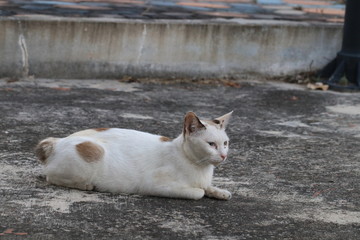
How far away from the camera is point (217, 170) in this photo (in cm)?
501

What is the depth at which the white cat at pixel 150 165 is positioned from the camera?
4250mm

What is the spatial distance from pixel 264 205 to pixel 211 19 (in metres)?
4.66

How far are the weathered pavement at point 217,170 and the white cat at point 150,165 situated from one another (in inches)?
2.7

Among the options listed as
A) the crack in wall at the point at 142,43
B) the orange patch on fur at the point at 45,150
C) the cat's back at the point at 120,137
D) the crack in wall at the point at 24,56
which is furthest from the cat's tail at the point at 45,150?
the crack in wall at the point at 142,43

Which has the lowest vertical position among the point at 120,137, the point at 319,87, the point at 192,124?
the point at 319,87

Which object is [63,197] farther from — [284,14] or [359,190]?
[284,14]

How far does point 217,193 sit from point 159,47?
4.00 metres

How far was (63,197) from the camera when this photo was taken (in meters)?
4.18

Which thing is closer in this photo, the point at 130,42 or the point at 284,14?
the point at 130,42

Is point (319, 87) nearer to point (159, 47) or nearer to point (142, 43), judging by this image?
point (159, 47)

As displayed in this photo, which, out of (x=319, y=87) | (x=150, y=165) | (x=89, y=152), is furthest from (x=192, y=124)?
(x=319, y=87)

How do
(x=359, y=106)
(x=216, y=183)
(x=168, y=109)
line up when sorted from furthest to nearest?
(x=359, y=106)
(x=168, y=109)
(x=216, y=183)

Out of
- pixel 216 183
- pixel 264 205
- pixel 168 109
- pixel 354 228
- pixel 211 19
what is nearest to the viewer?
pixel 354 228

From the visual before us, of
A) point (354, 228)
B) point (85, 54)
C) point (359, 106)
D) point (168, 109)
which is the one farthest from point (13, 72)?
point (354, 228)
